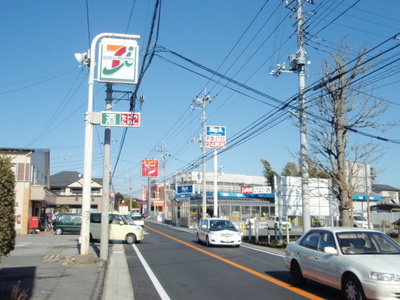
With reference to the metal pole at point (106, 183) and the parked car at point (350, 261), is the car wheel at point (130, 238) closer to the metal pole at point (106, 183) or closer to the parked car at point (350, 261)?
the metal pole at point (106, 183)

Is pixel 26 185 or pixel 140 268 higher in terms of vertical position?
pixel 26 185

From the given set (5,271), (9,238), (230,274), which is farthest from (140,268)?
(9,238)

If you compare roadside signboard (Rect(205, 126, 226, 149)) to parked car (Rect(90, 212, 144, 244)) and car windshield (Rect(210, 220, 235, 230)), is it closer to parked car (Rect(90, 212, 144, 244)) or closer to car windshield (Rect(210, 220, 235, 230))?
car windshield (Rect(210, 220, 235, 230))

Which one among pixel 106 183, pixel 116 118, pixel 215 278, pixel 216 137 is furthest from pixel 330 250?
pixel 216 137

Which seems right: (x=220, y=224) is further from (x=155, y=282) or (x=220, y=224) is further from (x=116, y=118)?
(x=155, y=282)

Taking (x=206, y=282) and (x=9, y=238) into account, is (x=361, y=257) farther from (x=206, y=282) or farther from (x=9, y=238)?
(x=9, y=238)

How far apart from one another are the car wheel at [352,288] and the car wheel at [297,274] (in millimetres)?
2090

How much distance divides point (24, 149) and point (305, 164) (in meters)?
21.6

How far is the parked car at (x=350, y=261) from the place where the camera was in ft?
23.8

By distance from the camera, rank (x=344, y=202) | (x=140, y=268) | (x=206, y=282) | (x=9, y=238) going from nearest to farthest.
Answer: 1. (x=9, y=238)
2. (x=206, y=282)
3. (x=140, y=268)
4. (x=344, y=202)

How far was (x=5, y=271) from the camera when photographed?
1178 cm

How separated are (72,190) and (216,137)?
3470 cm

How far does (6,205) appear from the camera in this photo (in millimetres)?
7629

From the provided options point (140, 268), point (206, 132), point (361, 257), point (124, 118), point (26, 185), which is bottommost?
point (140, 268)
